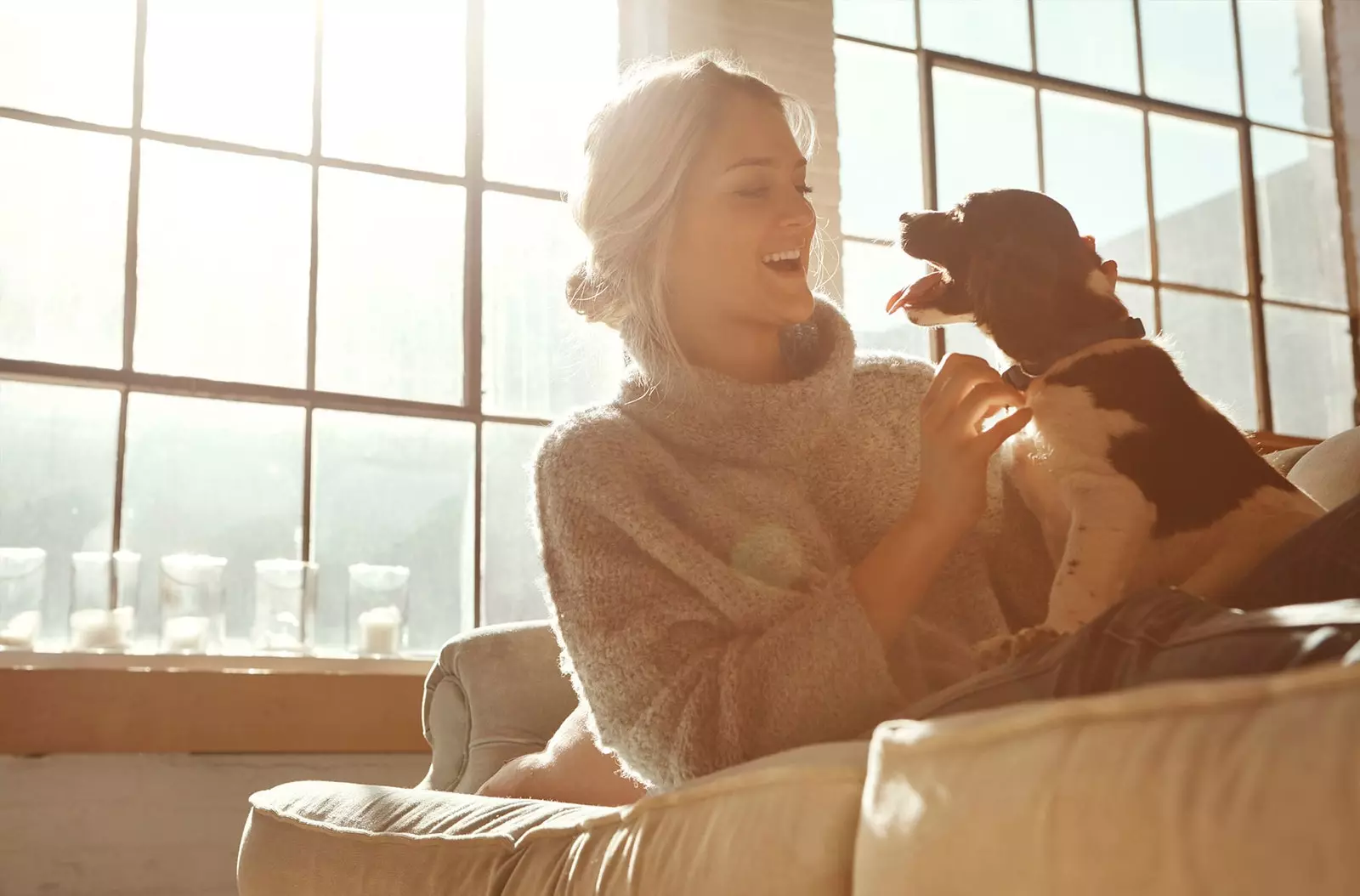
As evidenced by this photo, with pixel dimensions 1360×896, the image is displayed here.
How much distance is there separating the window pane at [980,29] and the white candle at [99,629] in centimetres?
282

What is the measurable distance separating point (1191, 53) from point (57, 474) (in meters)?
3.78

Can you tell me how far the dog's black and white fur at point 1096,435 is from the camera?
1.23 metres

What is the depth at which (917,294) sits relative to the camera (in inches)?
57.7

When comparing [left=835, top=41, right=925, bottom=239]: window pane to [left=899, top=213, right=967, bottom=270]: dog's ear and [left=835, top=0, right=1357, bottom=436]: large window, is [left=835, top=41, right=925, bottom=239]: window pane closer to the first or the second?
[left=835, top=0, right=1357, bottom=436]: large window

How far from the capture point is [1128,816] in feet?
1.68

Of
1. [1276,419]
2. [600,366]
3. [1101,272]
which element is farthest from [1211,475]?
[1276,419]

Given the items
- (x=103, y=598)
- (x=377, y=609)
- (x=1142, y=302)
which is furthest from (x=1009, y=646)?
(x=1142, y=302)

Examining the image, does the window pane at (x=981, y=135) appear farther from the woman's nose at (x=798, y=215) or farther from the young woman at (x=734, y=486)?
the woman's nose at (x=798, y=215)

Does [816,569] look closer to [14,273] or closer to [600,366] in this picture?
[600,366]

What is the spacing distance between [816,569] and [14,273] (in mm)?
2193

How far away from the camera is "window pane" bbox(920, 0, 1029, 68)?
13.0ft

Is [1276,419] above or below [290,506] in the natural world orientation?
above

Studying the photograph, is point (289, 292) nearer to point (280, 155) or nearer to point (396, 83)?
point (280, 155)

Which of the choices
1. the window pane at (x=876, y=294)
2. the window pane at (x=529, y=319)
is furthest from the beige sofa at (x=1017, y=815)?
the window pane at (x=876, y=294)
